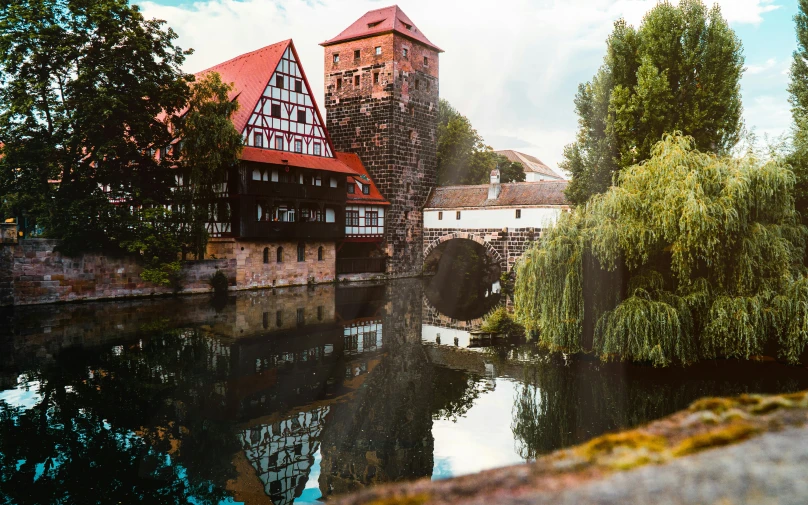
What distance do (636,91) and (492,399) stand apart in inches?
559

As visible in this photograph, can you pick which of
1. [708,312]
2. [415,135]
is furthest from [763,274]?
[415,135]

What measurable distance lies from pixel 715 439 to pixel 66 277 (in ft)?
83.4

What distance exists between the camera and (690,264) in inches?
503

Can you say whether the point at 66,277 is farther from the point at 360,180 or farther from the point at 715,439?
the point at 715,439

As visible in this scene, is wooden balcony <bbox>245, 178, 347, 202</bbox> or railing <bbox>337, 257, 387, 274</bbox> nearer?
wooden balcony <bbox>245, 178, 347, 202</bbox>

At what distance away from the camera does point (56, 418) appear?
9.93 metres

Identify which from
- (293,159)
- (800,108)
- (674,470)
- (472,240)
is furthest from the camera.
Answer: (472,240)

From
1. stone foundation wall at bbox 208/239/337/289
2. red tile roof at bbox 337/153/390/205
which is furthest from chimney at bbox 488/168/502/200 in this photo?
stone foundation wall at bbox 208/239/337/289

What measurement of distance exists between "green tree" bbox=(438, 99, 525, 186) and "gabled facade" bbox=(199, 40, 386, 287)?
12186 mm

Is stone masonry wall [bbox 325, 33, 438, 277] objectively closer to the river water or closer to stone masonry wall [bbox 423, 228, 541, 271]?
stone masonry wall [bbox 423, 228, 541, 271]

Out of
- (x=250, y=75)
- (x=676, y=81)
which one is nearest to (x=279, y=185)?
(x=250, y=75)

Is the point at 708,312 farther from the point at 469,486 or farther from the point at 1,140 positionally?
the point at 1,140

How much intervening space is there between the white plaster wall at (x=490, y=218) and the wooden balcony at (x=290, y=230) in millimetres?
7359

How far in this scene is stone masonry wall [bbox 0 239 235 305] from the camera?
21844 millimetres
